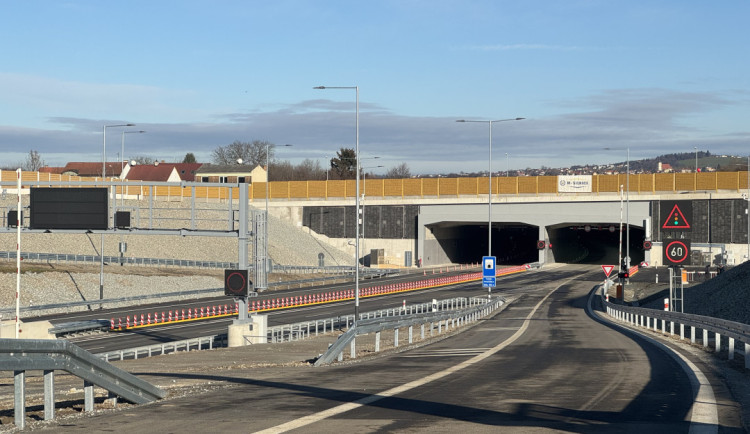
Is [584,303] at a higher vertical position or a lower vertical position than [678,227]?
lower

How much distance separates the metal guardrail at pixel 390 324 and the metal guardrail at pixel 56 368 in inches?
354

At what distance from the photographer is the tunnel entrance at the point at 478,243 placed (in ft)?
351

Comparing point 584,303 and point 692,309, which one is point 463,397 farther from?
point 584,303

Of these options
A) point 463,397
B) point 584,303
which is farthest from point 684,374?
point 584,303

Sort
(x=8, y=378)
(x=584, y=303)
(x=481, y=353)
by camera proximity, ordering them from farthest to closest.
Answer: (x=584, y=303)
(x=481, y=353)
(x=8, y=378)

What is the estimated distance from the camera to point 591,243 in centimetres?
12912

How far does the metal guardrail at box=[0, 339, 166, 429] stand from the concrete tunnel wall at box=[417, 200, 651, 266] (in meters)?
84.0

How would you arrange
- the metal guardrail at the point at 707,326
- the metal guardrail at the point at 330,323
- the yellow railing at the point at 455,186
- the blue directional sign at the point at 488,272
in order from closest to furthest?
1. the metal guardrail at the point at 707,326
2. the metal guardrail at the point at 330,323
3. the blue directional sign at the point at 488,272
4. the yellow railing at the point at 455,186

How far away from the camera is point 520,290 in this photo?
236 ft

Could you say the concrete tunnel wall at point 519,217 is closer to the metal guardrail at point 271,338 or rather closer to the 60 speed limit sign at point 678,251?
the metal guardrail at point 271,338

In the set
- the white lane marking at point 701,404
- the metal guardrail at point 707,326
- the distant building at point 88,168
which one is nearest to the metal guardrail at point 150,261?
the metal guardrail at point 707,326

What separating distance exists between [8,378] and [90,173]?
179380 mm

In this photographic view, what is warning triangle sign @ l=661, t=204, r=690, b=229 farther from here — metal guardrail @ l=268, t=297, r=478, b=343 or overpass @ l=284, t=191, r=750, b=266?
overpass @ l=284, t=191, r=750, b=266

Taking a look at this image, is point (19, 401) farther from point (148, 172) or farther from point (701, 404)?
point (148, 172)
